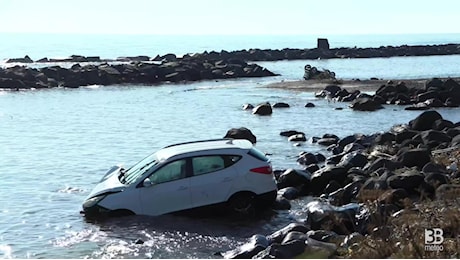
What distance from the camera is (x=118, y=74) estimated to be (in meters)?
71.4

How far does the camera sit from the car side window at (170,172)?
15.9 metres

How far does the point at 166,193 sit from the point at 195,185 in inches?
27.3

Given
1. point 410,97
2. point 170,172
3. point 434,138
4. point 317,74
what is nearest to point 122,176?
point 170,172

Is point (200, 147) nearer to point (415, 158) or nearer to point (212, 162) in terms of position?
point (212, 162)

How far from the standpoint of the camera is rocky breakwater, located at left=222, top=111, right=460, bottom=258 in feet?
33.0

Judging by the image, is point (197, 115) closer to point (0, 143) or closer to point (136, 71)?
point (0, 143)

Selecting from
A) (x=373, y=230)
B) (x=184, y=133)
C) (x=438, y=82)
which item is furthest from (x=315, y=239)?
(x=438, y=82)

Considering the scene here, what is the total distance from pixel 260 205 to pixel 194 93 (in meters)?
41.4

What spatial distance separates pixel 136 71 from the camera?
73.7 metres

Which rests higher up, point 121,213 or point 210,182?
point 210,182

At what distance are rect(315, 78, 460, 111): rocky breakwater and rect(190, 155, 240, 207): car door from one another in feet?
86.6

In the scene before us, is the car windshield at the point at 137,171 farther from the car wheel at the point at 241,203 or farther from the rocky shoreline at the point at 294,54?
the rocky shoreline at the point at 294,54

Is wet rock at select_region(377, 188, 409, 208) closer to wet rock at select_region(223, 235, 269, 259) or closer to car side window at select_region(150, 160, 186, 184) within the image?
wet rock at select_region(223, 235, 269, 259)

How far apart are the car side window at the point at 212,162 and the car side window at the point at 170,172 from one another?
11.5 inches
